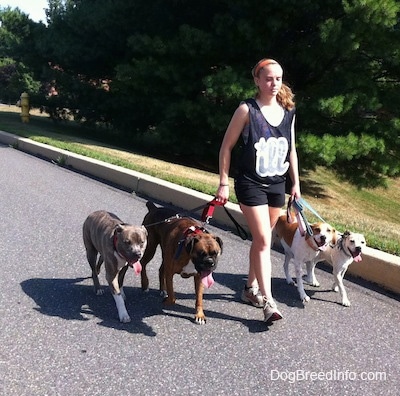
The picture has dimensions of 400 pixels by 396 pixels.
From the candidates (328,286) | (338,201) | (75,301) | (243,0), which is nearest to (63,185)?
(75,301)

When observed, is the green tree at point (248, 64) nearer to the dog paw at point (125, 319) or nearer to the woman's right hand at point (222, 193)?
the woman's right hand at point (222, 193)

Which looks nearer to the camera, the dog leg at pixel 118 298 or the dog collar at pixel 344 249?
the dog leg at pixel 118 298

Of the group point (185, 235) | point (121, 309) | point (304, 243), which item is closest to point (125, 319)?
point (121, 309)

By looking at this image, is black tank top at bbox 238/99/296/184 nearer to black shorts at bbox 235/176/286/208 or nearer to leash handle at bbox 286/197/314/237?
black shorts at bbox 235/176/286/208

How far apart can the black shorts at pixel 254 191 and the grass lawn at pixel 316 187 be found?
214 cm

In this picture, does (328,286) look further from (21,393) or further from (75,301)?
(21,393)

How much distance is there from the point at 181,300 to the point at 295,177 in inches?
60.2

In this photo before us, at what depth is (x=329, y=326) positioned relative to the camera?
4.16m

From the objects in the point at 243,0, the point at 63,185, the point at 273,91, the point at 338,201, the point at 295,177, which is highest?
the point at 243,0

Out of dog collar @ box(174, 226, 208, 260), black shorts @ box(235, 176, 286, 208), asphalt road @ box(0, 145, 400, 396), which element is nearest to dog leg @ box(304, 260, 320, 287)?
asphalt road @ box(0, 145, 400, 396)

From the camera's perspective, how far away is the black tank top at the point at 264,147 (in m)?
3.90

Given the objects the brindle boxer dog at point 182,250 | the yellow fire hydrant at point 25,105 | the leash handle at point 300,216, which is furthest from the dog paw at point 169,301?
the yellow fire hydrant at point 25,105

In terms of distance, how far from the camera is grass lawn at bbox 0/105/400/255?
718 centimetres

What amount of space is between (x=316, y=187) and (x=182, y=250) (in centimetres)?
1431
